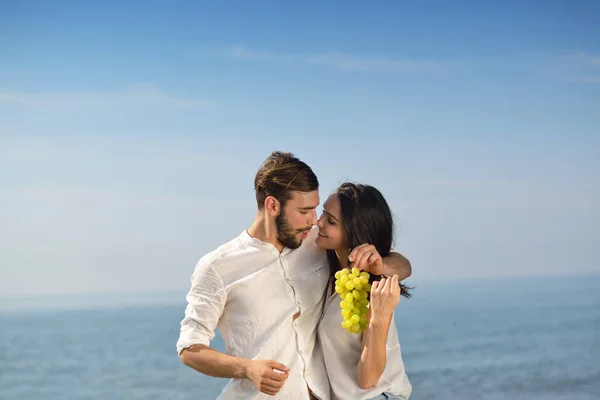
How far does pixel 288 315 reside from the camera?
3.21 meters

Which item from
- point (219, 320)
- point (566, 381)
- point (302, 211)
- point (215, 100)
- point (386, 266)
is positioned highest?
point (215, 100)

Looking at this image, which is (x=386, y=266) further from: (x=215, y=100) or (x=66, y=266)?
(x=66, y=266)

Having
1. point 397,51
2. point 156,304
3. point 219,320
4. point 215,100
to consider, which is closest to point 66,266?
point 156,304

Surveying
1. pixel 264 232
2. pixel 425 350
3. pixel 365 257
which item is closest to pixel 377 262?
pixel 365 257

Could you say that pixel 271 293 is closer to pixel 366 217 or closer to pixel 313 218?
pixel 313 218

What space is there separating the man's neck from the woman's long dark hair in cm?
31

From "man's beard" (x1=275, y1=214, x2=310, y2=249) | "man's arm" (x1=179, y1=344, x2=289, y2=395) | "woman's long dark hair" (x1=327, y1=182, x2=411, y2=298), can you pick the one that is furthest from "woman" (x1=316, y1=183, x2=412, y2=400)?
"man's arm" (x1=179, y1=344, x2=289, y2=395)

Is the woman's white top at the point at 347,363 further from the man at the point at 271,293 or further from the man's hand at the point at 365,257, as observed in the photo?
the man's hand at the point at 365,257

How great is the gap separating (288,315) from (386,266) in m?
0.44

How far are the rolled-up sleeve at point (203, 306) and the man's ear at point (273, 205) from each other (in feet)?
1.08

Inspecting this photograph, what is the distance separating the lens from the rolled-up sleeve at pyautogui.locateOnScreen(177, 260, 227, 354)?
3.16m

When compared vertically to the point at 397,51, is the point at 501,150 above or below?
below

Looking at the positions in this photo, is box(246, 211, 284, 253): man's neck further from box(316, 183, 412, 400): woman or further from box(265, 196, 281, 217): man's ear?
box(316, 183, 412, 400): woman

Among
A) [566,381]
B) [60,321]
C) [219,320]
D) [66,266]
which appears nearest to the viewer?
[219,320]
